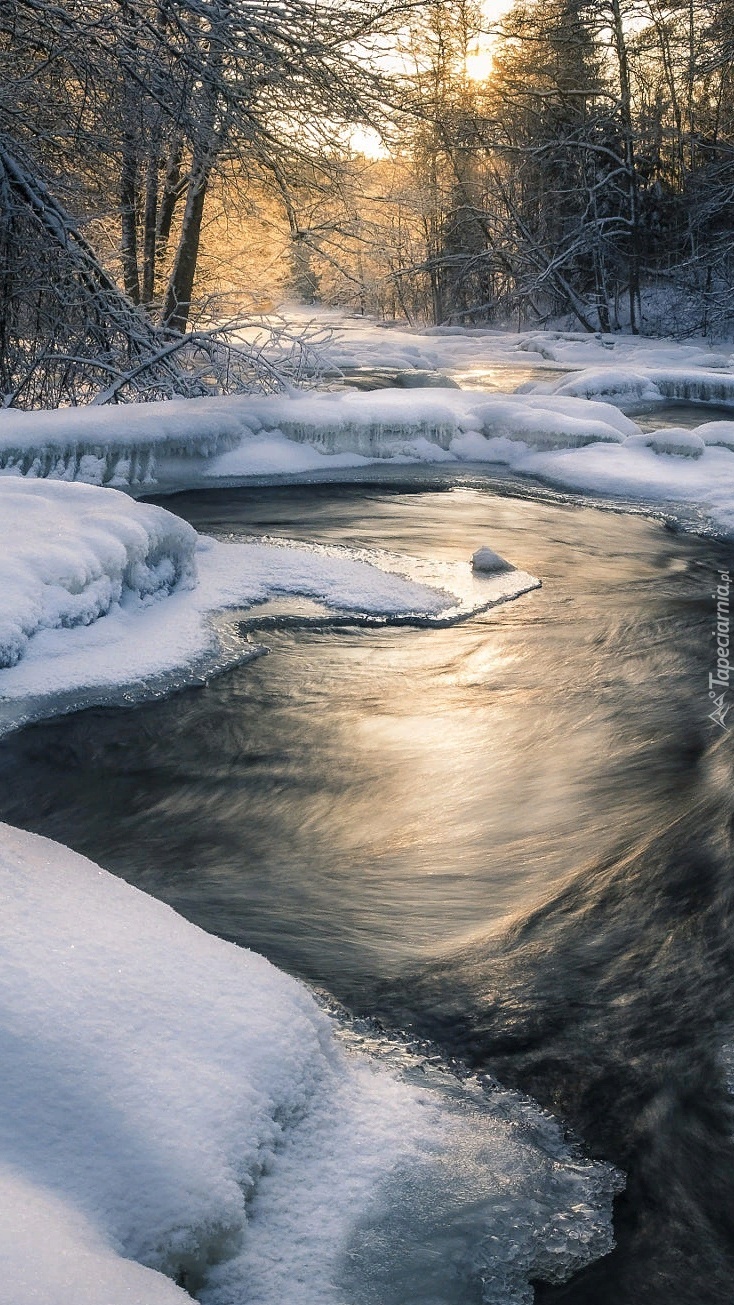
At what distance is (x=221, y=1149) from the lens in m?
1.77

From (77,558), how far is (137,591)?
0.48 metres

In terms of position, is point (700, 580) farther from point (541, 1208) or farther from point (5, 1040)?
point (5, 1040)

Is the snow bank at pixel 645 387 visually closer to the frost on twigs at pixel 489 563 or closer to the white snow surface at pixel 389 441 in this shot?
the white snow surface at pixel 389 441

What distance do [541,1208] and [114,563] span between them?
3797mm

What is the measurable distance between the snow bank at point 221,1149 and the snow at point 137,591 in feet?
7.70

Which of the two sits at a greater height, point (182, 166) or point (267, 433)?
point (182, 166)

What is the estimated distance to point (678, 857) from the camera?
358 cm

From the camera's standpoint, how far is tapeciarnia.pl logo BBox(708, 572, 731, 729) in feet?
15.6

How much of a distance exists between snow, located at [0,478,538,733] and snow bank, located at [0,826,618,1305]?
2.35 m

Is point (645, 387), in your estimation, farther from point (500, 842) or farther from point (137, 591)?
point (500, 842)

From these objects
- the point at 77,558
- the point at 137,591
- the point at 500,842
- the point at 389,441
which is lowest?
the point at 500,842

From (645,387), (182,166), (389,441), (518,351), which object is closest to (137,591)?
(389,441)

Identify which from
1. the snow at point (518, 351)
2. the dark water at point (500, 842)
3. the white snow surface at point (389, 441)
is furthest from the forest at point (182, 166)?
the dark water at point (500, 842)

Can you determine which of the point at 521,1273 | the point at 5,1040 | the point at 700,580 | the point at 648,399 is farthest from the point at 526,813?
the point at 648,399
